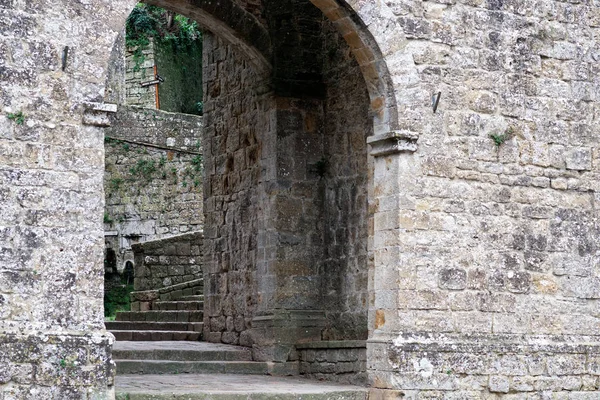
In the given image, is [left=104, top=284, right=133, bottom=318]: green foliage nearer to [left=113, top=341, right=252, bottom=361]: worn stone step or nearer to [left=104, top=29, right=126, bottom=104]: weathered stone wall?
[left=104, top=29, right=126, bottom=104]: weathered stone wall

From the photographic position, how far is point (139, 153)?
1844 centimetres

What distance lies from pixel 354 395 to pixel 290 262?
92.4 inches

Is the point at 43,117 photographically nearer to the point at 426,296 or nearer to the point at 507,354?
the point at 426,296

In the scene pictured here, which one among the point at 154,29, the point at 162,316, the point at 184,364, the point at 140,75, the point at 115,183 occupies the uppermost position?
the point at 154,29

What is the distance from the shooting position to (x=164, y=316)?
13320 millimetres

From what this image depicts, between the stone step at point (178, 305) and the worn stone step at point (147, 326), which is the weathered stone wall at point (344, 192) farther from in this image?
the stone step at point (178, 305)

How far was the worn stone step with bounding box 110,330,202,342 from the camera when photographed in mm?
12250

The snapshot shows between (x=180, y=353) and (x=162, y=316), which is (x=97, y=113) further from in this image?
(x=162, y=316)

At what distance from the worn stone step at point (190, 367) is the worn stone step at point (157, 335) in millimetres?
1902

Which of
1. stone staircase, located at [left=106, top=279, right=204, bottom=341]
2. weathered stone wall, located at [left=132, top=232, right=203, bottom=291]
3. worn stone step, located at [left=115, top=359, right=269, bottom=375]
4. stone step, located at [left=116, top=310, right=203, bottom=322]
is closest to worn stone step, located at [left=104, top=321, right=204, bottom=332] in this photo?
stone staircase, located at [left=106, top=279, right=204, bottom=341]

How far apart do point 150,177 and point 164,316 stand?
5397 millimetres

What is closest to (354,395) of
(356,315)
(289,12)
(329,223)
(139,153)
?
(356,315)

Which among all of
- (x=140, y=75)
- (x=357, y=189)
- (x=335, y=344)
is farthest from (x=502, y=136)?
(x=140, y=75)

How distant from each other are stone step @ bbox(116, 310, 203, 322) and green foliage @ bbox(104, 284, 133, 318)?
13.9 ft
